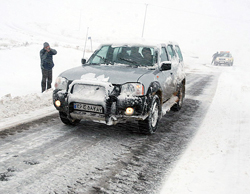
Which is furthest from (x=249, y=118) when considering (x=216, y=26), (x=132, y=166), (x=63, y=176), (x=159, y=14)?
(x=159, y=14)

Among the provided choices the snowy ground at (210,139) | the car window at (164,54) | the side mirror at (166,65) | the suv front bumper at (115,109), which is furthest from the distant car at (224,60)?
the suv front bumper at (115,109)

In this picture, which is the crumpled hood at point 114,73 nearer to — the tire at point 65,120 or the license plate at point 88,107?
the license plate at point 88,107

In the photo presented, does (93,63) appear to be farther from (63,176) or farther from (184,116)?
(63,176)

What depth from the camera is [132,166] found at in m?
3.85

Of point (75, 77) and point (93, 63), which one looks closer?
point (75, 77)

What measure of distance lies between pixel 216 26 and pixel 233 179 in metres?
123

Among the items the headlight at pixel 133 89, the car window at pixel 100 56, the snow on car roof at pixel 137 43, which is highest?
the snow on car roof at pixel 137 43

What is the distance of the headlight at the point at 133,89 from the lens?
4.67 meters

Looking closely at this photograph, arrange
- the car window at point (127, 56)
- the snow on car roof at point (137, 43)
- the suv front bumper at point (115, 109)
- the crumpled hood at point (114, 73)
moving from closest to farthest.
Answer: the suv front bumper at point (115, 109) → the crumpled hood at point (114, 73) → the car window at point (127, 56) → the snow on car roof at point (137, 43)

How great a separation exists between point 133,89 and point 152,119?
0.83 m

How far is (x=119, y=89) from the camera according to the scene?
468 cm

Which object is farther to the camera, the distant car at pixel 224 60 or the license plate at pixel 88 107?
the distant car at pixel 224 60

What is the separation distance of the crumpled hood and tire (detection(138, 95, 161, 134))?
1.92 feet

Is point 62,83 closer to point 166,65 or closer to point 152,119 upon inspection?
point 152,119
